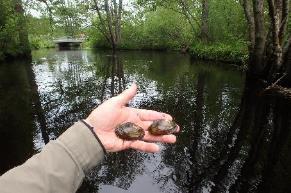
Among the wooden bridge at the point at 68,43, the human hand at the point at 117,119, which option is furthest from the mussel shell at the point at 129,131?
the wooden bridge at the point at 68,43

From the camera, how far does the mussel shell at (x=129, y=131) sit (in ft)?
11.2

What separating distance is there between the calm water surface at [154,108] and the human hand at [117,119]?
3152 mm

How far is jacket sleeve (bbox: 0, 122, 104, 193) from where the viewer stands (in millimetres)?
2240

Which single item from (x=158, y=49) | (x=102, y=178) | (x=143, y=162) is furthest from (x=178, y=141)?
(x=158, y=49)

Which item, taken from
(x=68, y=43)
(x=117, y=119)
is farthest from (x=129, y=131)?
(x=68, y=43)

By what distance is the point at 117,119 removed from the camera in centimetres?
363

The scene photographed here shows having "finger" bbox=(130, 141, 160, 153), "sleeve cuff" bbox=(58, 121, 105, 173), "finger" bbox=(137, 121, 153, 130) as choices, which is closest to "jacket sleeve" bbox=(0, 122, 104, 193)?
"sleeve cuff" bbox=(58, 121, 105, 173)

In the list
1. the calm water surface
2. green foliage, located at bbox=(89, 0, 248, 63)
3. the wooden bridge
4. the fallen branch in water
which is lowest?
the wooden bridge

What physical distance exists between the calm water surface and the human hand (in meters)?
3.15

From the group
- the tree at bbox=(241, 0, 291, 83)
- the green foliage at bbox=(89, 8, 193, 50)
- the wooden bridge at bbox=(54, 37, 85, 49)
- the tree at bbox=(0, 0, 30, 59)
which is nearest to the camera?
the tree at bbox=(241, 0, 291, 83)

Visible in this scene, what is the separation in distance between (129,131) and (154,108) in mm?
9332

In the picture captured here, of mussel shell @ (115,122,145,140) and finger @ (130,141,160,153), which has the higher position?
mussel shell @ (115,122,145,140)

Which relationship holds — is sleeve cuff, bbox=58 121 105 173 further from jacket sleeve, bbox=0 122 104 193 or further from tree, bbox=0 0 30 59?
tree, bbox=0 0 30 59

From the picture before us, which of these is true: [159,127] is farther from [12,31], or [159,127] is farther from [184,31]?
[184,31]
